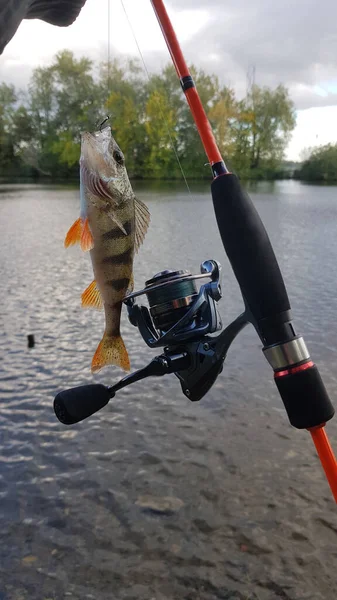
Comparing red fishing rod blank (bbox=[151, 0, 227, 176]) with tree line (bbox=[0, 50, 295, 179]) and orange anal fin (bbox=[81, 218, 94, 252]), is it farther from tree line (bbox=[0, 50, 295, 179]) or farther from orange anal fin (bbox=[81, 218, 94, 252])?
orange anal fin (bbox=[81, 218, 94, 252])

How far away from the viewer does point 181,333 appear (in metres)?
1.66

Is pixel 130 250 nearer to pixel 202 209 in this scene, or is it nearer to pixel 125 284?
pixel 125 284

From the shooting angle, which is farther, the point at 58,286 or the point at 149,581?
the point at 58,286

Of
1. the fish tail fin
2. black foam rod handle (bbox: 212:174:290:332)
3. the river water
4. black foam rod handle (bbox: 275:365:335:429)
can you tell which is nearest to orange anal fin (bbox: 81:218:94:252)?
the fish tail fin

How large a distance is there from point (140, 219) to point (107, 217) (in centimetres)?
8

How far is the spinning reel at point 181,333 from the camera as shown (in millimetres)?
1594

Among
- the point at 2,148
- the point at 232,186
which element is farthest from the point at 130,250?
the point at 2,148

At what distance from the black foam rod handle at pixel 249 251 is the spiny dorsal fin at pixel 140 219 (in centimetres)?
31

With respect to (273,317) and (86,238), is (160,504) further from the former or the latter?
(86,238)

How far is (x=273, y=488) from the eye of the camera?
10.6 feet

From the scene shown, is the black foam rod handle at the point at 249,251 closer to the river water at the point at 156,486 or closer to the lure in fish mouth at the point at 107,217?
the lure in fish mouth at the point at 107,217

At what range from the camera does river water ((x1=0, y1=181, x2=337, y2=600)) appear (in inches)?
102

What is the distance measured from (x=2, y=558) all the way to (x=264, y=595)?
3.86ft

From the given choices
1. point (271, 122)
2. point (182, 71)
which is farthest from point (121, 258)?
point (271, 122)
